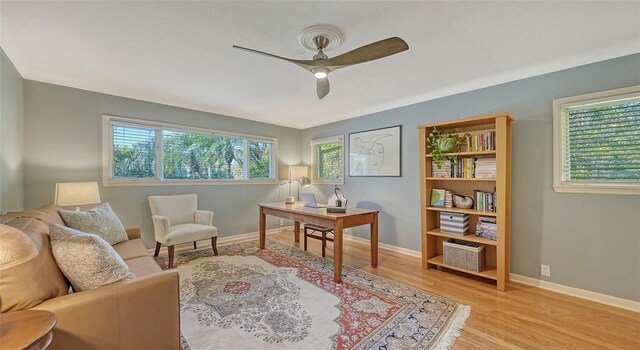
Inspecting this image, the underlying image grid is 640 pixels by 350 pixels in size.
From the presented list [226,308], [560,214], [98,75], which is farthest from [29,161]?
[560,214]

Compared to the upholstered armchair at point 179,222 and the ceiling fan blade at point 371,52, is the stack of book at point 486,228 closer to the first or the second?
the ceiling fan blade at point 371,52

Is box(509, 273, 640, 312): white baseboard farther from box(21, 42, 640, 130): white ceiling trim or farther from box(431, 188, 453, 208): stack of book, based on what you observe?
box(21, 42, 640, 130): white ceiling trim

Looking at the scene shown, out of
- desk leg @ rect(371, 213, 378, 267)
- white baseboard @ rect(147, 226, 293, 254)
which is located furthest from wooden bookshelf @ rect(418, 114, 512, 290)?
white baseboard @ rect(147, 226, 293, 254)

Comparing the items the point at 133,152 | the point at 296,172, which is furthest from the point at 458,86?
the point at 133,152

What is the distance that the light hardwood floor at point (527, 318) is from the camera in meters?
1.83

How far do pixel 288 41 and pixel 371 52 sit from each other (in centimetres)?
77

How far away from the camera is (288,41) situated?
7.30 feet

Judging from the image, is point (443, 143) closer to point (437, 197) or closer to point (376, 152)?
point (437, 197)

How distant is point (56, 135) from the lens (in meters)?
3.10

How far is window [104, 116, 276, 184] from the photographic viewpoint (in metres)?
3.58

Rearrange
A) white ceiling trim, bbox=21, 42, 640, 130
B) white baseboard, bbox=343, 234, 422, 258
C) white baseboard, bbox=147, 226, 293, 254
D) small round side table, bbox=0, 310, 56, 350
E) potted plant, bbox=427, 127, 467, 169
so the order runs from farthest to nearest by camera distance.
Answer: white baseboard, bbox=147, 226, 293, 254
white baseboard, bbox=343, 234, 422, 258
potted plant, bbox=427, 127, 467, 169
white ceiling trim, bbox=21, 42, 640, 130
small round side table, bbox=0, 310, 56, 350

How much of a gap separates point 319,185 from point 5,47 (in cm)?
441

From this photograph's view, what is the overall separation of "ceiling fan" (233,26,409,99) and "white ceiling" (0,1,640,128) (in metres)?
0.19

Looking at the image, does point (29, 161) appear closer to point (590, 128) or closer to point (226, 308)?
point (226, 308)
